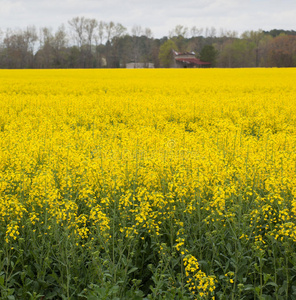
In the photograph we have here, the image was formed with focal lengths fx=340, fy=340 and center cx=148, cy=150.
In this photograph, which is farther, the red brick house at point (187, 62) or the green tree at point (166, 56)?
the green tree at point (166, 56)

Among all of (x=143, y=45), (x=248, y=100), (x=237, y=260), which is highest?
(x=143, y=45)

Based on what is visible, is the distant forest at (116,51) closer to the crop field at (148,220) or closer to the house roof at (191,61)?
the house roof at (191,61)

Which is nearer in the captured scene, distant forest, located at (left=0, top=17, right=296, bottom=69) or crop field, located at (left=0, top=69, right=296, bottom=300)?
crop field, located at (left=0, top=69, right=296, bottom=300)

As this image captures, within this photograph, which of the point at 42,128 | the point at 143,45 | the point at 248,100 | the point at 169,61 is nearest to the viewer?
the point at 42,128

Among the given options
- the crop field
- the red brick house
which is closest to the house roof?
the red brick house

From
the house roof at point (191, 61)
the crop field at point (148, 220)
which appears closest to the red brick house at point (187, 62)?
the house roof at point (191, 61)

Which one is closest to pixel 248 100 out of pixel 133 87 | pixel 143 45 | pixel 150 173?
pixel 133 87

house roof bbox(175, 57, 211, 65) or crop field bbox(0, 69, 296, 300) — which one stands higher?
house roof bbox(175, 57, 211, 65)

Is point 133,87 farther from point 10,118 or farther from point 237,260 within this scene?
point 237,260

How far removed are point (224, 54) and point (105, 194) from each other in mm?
79370

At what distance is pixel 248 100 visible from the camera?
Result: 1337 cm

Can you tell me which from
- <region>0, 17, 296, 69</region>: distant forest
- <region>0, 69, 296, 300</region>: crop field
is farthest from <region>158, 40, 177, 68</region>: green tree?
<region>0, 69, 296, 300</region>: crop field

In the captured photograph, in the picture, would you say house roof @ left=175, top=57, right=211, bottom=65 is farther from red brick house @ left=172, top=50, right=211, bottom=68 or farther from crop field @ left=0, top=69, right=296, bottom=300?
crop field @ left=0, top=69, right=296, bottom=300

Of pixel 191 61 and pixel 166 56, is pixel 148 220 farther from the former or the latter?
pixel 166 56
